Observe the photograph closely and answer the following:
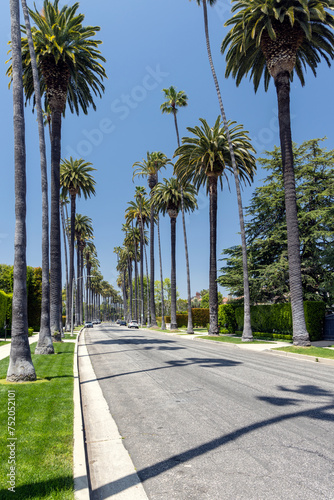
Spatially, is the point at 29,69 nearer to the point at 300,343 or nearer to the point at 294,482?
the point at 300,343

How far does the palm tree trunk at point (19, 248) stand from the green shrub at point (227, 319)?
29092 mm

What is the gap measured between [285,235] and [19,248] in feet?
80.5

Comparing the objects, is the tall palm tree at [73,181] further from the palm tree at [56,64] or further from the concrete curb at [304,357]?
the concrete curb at [304,357]

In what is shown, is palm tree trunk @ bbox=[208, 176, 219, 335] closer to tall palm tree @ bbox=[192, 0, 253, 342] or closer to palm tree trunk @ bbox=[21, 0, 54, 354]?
tall palm tree @ bbox=[192, 0, 253, 342]

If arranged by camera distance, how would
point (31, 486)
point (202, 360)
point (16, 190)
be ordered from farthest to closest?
point (202, 360) → point (16, 190) → point (31, 486)

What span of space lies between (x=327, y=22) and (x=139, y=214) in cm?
5121

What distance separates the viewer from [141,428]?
6543 mm

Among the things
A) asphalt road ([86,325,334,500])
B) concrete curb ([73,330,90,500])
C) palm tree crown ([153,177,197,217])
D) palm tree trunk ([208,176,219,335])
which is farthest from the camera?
palm tree crown ([153,177,197,217])

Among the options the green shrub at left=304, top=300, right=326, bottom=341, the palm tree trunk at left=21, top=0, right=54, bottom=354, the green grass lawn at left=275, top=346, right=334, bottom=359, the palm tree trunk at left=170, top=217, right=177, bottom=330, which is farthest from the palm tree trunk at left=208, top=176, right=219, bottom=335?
the palm tree trunk at left=21, top=0, right=54, bottom=354

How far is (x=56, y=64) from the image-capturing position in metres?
22.8

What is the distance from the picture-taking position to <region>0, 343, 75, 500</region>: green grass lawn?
13.3ft

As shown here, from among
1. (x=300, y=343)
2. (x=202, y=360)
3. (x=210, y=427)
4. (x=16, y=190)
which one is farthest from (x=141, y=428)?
(x=300, y=343)

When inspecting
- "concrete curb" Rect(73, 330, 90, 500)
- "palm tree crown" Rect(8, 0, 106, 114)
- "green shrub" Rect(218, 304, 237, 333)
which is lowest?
"green shrub" Rect(218, 304, 237, 333)

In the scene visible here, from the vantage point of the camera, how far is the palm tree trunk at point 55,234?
79.0ft
